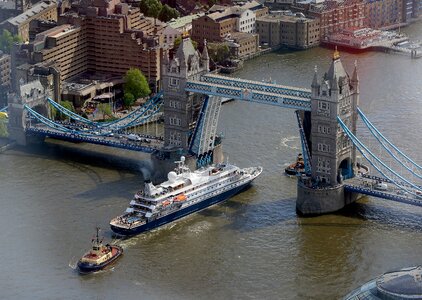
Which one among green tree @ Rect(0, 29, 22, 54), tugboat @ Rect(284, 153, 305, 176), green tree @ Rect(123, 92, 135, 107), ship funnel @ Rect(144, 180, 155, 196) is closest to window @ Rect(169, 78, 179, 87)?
tugboat @ Rect(284, 153, 305, 176)

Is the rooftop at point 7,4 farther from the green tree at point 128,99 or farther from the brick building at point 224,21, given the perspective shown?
the green tree at point 128,99

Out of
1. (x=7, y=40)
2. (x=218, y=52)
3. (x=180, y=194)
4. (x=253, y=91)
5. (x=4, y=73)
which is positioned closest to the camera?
(x=180, y=194)

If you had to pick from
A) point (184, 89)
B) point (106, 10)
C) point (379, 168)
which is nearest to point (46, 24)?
point (106, 10)

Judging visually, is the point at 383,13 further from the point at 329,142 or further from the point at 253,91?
the point at 329,142

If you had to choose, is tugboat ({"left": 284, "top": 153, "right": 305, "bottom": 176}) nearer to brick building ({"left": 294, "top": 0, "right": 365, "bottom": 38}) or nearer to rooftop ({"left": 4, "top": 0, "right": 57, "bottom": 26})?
rooftop ({"left": 4, "top": 0, "right": 57, "bottom": 26})

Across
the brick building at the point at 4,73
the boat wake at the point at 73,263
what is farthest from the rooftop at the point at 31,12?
Answer: the boat wake at the point at 73,263

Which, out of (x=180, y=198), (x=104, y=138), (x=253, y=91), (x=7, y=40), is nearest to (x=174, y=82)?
(x=253, y=91)
